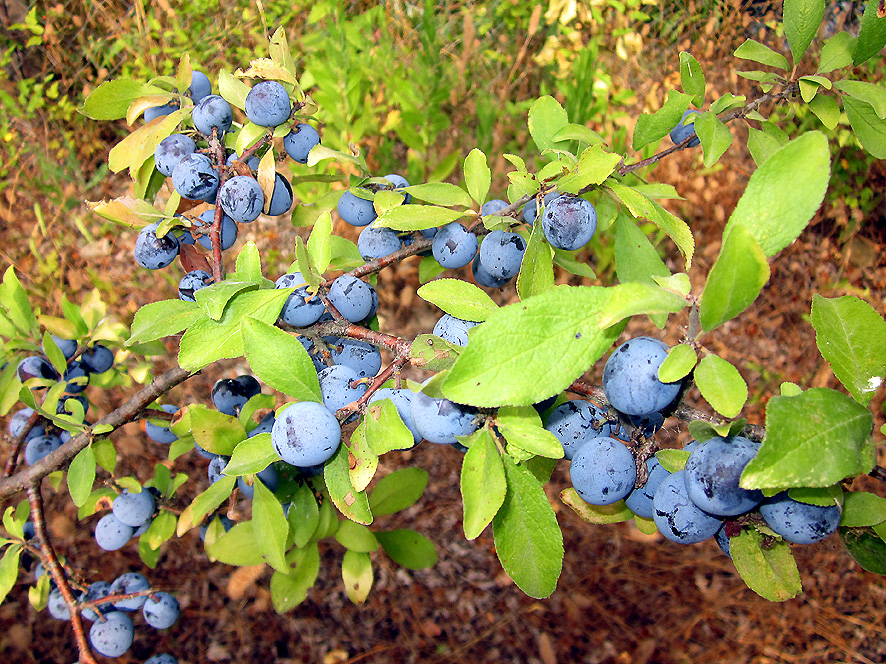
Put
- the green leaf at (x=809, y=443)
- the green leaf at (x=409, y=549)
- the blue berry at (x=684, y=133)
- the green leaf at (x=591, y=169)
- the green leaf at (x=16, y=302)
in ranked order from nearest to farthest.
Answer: the green leaf at (x=809, y=443), the green leaf at (x=591, y=169), the blue berry at (x=684, y=133), the green leaf at (x=16, y=302), the green leaf at (x=409, y=549)

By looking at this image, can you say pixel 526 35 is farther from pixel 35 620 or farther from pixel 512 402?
pixel 35 620

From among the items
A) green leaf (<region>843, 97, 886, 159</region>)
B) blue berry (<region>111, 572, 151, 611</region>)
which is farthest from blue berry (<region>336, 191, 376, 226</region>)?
blue berry (<region>111, 572, 151, 611</region>)

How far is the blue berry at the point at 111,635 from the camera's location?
1098 mm

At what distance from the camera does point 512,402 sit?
0.45 meters

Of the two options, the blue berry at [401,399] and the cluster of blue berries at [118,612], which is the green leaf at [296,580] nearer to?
the cluster of blue berries at [118,612]

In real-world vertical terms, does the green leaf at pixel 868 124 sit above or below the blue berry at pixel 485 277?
above

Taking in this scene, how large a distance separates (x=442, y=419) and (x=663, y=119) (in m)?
0.52

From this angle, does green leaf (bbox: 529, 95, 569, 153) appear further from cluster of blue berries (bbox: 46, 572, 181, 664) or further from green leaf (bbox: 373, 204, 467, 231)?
Result: cluster of blue berries (bbox: 46, 572, 181, 664)

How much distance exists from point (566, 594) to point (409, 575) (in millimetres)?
575

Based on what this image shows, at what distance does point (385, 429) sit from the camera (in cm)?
55

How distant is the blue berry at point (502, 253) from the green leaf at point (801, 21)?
0.45 metres

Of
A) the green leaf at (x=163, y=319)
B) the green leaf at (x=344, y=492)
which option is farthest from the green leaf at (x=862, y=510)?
the green leaf at (x=163, y=319)

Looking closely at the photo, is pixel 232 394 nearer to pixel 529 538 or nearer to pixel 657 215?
pixel 529 538

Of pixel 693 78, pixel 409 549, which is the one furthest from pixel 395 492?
pixel 693 78
